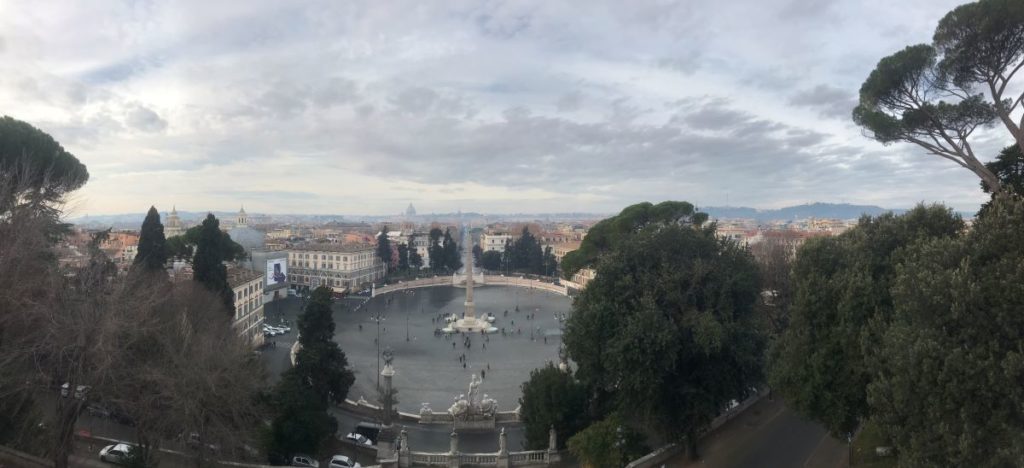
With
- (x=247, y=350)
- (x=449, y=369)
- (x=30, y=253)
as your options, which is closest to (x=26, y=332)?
(x=30, y=253)

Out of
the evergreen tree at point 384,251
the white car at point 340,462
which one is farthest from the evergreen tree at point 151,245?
the evergreen tree at point 384,251

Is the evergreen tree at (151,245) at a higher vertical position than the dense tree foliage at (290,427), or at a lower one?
higher

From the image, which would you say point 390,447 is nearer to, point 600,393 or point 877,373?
point 600,393

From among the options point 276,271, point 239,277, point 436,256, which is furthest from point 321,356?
point 436,256

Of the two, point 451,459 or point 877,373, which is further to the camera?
point 451,459

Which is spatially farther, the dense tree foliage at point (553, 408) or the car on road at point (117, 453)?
the dense tree foliage at point (553, 408)

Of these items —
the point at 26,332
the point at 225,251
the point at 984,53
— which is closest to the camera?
the point at 26,332

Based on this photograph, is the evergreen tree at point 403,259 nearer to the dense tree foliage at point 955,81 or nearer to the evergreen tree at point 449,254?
the evergreen tree at point 449,254
